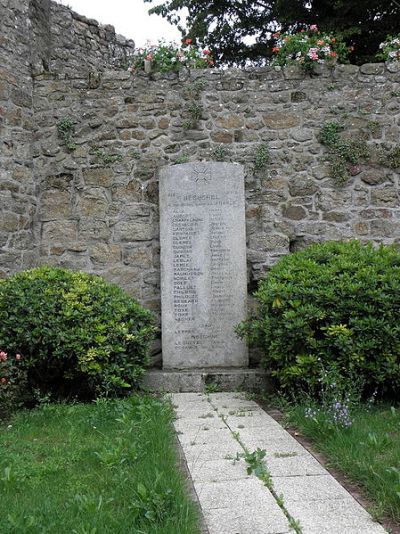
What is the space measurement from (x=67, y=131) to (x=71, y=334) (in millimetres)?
2767

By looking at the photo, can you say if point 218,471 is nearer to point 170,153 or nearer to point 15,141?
point 170,153

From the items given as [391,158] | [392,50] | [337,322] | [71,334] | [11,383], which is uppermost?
[392,50]

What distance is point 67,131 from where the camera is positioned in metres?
6.40

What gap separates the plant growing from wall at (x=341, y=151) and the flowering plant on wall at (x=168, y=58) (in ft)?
5.77

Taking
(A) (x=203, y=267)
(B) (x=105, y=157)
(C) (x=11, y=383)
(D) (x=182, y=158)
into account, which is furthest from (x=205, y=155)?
(C) (x=11, y=383)

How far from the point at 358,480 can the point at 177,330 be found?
10.8ft

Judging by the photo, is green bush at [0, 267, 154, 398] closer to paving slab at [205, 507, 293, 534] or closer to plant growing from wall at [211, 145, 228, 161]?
plant growing from wall at [211, 145, 228, 161]

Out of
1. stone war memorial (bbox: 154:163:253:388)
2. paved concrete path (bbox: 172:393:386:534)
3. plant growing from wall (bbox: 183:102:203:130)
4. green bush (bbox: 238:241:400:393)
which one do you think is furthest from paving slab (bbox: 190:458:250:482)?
plant growing from wall (bbox: 183:102:203:130)

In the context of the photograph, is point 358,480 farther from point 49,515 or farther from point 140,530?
point 49,515

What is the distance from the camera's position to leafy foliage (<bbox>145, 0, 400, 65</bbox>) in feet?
34.1

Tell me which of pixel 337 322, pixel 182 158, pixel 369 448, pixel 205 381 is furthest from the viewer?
pixel 182 158

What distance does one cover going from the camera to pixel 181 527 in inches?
86.5

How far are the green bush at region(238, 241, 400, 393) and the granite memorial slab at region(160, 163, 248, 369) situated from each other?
3.31 feet

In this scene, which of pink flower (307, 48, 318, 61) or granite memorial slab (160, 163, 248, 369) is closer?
granite memorial slab (160, 163, 248, 369)
